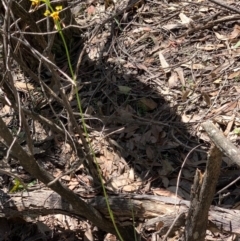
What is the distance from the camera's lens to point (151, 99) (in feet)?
11.9

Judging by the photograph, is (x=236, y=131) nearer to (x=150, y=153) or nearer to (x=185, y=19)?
(x=150, y=153)

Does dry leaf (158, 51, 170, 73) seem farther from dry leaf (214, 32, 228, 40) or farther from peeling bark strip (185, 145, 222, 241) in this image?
peeling bark strip (185, 145, 222, 241)

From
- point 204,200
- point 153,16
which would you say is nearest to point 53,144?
point 153,16

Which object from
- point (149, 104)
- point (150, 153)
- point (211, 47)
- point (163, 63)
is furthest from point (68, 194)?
point (211, 47)

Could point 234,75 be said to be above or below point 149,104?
above

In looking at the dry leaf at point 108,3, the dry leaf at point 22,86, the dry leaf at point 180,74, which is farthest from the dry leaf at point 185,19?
the dry leaf at point 22,86

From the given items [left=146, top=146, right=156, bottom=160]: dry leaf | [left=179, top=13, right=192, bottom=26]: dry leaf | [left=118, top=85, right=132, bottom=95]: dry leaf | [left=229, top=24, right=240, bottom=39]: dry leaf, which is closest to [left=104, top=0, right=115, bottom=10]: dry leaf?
[left=179, top=13, right=192, bottom=26]: dry leaf

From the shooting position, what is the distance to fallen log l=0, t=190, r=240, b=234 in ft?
8.38

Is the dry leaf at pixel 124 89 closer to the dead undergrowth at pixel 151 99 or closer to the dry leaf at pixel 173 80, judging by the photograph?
the dead undergrowth at pixel 151 99

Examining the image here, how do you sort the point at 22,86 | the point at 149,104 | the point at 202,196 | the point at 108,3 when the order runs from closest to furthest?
1. the point at 202,196
2. the point at 149,104
3. the point at 22,86
4. the point at 108,3

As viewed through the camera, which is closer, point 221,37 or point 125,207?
point 125,207

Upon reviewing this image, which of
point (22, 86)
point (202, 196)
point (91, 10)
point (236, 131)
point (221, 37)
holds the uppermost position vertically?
point (91, 10)

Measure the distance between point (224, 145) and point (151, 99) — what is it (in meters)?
1.83

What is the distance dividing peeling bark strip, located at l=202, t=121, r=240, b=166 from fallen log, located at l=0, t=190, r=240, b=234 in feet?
2.36
